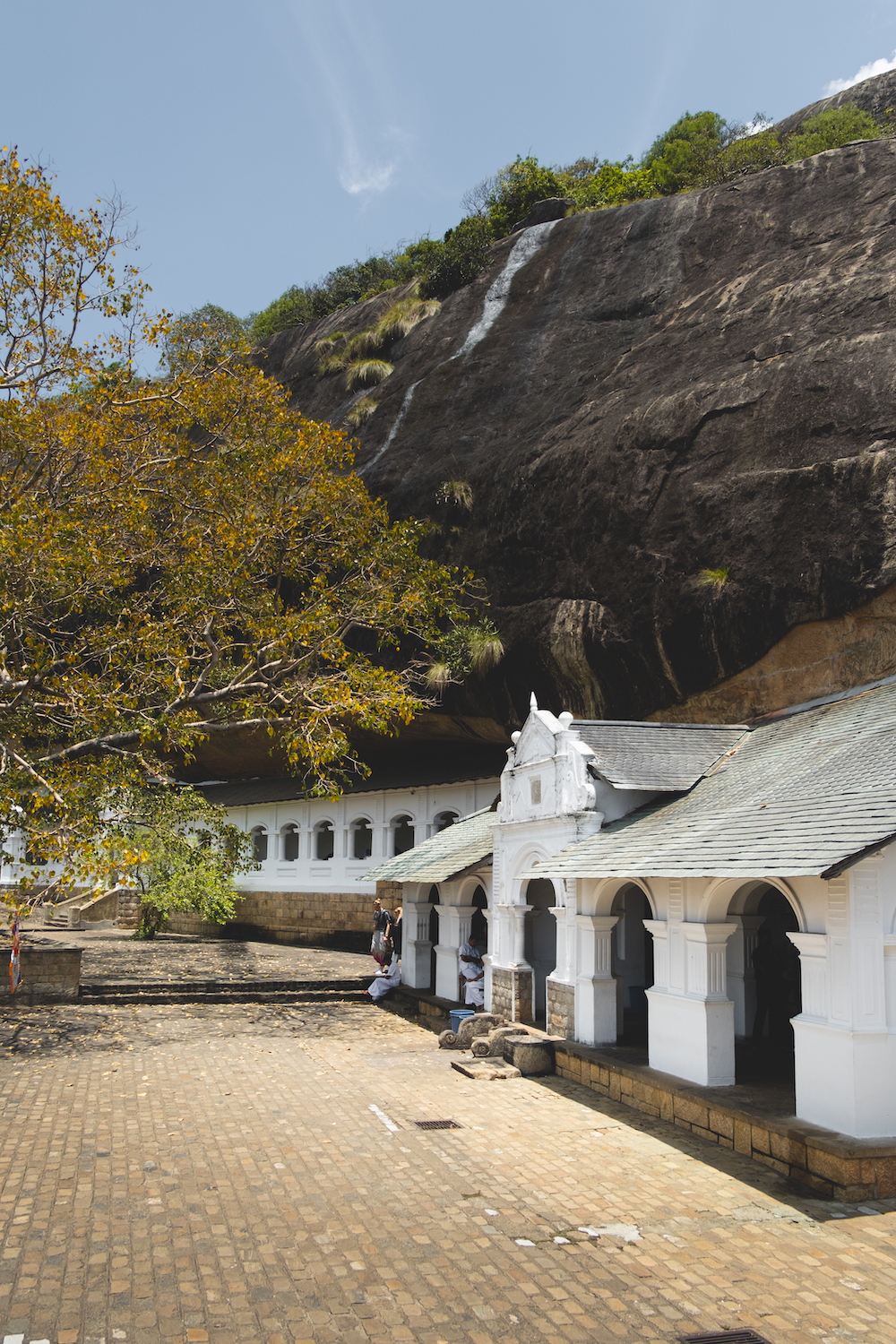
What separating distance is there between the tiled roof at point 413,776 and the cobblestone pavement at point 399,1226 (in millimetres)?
13803

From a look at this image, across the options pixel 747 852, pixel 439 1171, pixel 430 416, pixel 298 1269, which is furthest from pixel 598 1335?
pixel 430 416

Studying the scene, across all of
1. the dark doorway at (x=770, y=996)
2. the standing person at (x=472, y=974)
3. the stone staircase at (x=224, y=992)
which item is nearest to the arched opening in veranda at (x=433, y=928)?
the stone staircase at (x=224, y=992)

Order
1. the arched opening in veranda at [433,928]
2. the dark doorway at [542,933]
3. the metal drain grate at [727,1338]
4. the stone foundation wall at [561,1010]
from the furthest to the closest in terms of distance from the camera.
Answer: the arched opening in veranda at [433,928] → the dark doorway at [542,933] → the stone foundation wall at [561,1010] → the metal drain grate at [727,1338]

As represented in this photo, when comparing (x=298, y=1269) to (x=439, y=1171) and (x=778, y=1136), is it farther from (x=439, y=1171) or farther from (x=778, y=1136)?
(x=778, y=1136)

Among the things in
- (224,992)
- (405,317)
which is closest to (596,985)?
(224,992)

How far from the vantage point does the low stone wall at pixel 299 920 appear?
2794 centimetres

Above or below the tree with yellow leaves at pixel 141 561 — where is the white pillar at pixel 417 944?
below

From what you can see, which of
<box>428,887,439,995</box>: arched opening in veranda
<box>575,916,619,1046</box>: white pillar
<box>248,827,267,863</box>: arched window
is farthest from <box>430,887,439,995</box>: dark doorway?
<box>248,827,267,863</box>: arched window

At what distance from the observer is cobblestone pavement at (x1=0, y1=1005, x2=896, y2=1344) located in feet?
17.6

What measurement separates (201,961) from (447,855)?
10096 millimetres

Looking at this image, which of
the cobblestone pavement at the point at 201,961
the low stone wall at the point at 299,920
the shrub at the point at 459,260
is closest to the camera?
the cobblestone pavement at the point at 201,961

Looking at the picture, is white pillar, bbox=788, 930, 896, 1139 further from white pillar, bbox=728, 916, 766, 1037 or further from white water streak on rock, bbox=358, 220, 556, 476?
white water streak on rock, bbox=358, 220, 556, 476

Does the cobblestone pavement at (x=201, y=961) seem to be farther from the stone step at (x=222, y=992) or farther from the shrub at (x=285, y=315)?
the shrub at (x=285, y=315)

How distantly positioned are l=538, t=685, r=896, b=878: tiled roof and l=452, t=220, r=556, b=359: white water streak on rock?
15823mm
